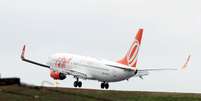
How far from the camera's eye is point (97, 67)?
10512 cm

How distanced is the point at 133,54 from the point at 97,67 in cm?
546

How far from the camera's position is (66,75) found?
112 meters

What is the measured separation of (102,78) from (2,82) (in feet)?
219

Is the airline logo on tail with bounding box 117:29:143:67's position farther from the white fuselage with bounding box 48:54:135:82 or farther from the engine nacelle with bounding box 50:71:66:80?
the engine nacelle with bounding box 50:71:66:80

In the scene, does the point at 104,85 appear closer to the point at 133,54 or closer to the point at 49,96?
the point at 133,54

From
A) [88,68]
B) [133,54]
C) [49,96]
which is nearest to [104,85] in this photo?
[88,68]

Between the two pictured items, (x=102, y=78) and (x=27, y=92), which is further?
(x=102, y=78)

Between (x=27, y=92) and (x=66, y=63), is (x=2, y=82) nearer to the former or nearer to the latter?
(x=27, y=92)

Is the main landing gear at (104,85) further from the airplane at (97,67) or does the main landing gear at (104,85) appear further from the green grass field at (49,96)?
the green grass field at (49,96)

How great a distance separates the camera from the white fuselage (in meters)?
102

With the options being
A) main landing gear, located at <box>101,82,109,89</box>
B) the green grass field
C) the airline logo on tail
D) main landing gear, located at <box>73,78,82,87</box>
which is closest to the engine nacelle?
main landing gear, located at <box>73,78,82,87</box>

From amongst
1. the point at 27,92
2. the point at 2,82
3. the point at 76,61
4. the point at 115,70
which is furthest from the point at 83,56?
the point at 2,82

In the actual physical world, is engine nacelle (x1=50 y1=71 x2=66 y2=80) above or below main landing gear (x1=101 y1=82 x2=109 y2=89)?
above

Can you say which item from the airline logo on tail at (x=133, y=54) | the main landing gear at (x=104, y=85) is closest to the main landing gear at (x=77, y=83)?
the main landing gear at (x=104, y=85)
